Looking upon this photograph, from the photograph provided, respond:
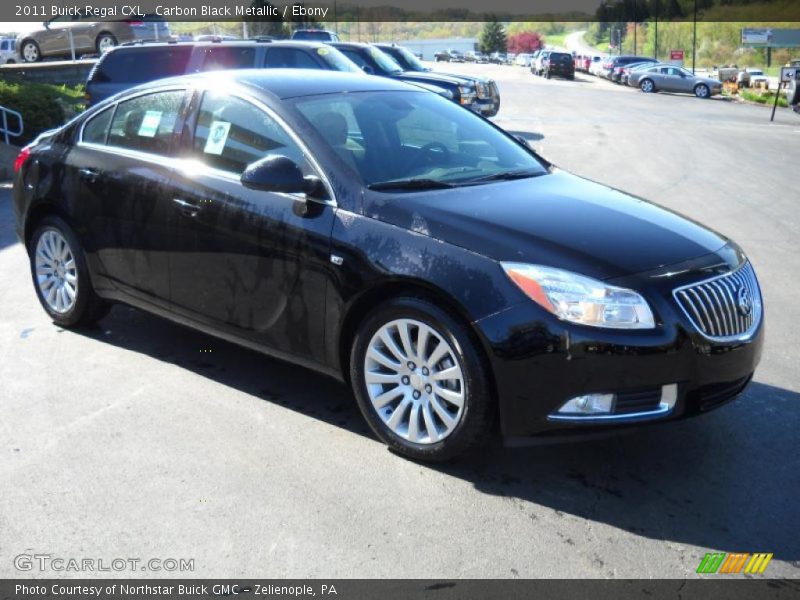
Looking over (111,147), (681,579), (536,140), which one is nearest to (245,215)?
(111,147)

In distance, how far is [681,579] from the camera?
3.27m

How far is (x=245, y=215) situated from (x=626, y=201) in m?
2.01

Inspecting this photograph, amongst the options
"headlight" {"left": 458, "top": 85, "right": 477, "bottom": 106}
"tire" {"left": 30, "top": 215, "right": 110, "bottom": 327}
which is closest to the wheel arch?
"tire" {"left": 30, "top": 215, "right": 110, "bottom": 327}

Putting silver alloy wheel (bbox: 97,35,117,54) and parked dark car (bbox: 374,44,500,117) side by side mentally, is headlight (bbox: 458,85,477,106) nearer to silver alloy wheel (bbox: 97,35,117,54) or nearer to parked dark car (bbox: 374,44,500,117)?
parked dark car (bbox: 374,44,500,117)

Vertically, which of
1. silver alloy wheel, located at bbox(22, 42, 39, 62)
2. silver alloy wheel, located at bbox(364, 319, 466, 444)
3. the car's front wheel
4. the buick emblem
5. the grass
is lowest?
the grass

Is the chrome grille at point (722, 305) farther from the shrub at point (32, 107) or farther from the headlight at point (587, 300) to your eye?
the shrub at point (32, 107)

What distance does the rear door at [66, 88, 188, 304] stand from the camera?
524 centimetres

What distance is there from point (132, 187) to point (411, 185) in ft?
5.97

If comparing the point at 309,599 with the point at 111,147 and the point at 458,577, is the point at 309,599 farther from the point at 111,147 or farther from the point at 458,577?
the point at 111,147

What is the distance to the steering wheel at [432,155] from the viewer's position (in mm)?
4861

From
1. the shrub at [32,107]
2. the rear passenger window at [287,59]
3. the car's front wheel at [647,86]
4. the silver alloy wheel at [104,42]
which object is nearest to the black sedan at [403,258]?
the rear passenger window at [287,59]

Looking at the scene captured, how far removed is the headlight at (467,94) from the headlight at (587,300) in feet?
50.8

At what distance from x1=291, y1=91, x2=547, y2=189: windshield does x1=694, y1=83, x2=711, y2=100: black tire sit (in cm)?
3973

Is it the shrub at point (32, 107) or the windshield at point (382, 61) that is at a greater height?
the windshield at point (382, 61)
